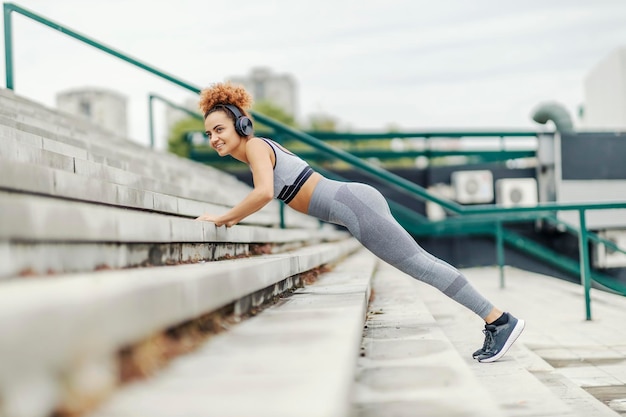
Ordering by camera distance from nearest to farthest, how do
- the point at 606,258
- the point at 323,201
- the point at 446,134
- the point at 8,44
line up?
the point at 323,201 → the point at 8,44 → the point at 606,258 → the point at 446,134

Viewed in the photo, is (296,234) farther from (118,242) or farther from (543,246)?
(543,246)

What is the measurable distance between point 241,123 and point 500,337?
155 centimetres

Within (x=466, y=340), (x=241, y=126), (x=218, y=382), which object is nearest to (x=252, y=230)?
(x=241, y=126)

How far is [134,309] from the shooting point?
1.33m

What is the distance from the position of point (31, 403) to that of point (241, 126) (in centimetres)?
210

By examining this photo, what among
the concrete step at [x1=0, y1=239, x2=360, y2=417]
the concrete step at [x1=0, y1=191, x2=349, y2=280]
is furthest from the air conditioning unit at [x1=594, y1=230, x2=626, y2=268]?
the concrete step at [x1=0, y1=239, x2=360, y2=417]

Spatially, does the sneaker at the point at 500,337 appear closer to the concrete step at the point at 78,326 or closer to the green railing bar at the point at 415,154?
the concrete step at the point at 78,326

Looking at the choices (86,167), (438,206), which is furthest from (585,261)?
(438,206)

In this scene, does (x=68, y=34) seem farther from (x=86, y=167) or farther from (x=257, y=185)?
(x=257, y=185)

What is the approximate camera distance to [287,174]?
3018 mm

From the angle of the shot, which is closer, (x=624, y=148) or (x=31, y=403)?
(x=31, y=403)

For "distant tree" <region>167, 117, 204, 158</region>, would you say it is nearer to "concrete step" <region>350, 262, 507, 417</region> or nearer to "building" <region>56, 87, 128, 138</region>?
"building" <region>56, 87, 128, 138</region>

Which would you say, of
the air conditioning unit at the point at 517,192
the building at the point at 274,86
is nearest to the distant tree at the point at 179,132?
the building at the point at 274,86

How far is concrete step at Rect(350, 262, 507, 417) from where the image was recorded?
174 cm
